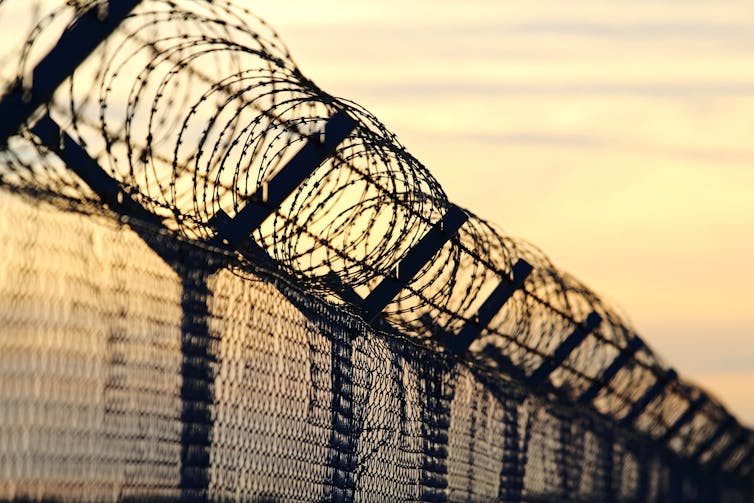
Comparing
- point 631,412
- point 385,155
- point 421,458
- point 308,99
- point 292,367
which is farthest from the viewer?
point 631,412

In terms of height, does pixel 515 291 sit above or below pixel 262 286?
above

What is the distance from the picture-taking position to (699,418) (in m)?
18.7

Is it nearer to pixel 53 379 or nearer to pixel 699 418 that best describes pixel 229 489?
pixel 53 379

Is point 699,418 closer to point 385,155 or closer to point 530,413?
point 530,413

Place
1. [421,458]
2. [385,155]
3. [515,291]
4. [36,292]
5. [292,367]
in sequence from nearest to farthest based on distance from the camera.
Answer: [36,292] → [292,367] → [385,155] → [421,458] → [515,291]

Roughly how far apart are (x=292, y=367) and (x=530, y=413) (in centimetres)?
553

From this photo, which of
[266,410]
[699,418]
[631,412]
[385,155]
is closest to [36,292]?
[266,410]

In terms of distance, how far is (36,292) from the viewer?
10.5ft

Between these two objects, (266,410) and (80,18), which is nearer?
(80,18)

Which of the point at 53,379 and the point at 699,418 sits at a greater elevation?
the point at 699,418

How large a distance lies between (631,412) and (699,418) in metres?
4.11

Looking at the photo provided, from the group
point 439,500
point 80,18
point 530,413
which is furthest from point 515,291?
point 80,18

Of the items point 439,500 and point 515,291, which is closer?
point 439,500

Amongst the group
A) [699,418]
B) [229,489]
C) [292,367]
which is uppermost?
[699,418]
